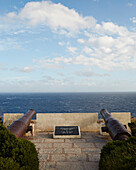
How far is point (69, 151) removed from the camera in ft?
21.3

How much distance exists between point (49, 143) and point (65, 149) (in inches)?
42.3

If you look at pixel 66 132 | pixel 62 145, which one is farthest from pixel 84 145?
pixel 66 132

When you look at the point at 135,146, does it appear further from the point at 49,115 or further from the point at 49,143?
the point at 49,115

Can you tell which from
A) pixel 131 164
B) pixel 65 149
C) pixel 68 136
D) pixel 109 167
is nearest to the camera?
pixel 131 164

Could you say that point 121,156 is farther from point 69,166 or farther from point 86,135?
point 86,135

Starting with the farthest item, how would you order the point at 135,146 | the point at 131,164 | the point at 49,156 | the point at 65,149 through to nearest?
1. the point at 65,149
2. the point at 49,156
3. the point at 135,146
4. the point at 131,164

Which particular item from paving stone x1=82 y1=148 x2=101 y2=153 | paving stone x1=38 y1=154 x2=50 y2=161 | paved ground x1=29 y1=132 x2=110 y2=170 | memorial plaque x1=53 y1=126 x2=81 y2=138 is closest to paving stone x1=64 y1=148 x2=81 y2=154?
paved ground x1=29 y1=132 x2=110 y2=170

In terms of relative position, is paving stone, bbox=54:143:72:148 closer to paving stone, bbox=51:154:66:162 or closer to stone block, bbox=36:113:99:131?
paving stone, bbox=51:154:66:162

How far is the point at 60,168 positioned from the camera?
5094 millimetres

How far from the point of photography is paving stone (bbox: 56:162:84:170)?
5094 mm

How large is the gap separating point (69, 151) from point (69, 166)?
50.3 inches

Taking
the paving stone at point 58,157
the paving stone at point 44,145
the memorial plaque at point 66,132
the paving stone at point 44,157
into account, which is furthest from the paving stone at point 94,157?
the memorial plaque at point 66,132

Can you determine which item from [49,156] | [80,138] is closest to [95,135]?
[80,138]

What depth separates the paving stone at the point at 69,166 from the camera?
16.7 feet
